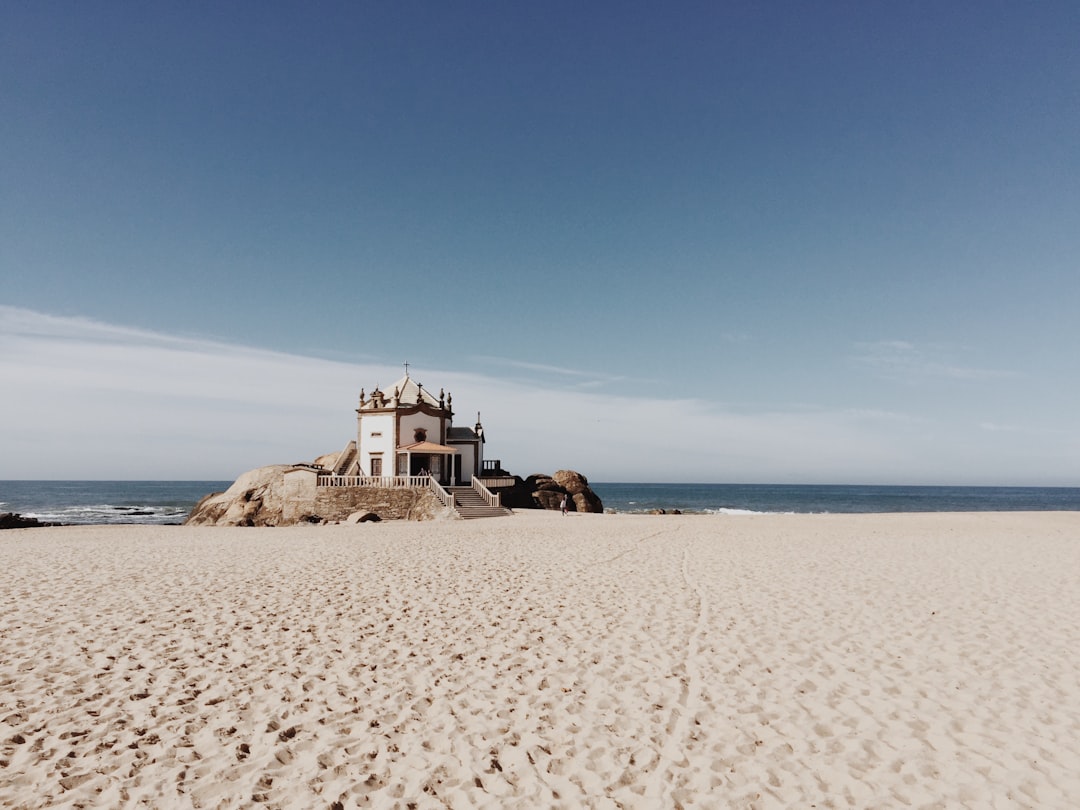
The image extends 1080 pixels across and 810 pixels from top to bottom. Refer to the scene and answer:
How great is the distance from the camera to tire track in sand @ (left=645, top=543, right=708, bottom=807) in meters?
4.96

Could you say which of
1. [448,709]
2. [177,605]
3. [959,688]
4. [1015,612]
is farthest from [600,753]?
[1015,612]

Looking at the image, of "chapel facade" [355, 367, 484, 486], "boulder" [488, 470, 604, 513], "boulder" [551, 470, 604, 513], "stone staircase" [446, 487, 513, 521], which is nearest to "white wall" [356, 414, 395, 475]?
"chapel facade" [355, 367, 484, 486]

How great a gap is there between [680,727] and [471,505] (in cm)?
2886

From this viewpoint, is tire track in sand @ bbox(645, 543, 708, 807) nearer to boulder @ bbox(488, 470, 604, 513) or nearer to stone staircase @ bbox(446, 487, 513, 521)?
stone staircase @ bbox(446, 487, 513, 521)

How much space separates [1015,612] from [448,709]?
33.9ft

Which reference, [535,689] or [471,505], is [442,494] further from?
[535,689]

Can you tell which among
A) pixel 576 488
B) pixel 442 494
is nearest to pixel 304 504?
pixel 442 494

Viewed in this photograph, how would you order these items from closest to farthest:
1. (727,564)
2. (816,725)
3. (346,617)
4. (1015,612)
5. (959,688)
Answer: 1. (816,725)
2. (959,688)
3. (346,617)
4. (1015,612)
5. (727,564)

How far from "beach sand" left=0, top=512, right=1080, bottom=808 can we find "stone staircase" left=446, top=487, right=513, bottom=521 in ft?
61.2

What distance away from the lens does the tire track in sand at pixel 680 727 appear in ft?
16.3

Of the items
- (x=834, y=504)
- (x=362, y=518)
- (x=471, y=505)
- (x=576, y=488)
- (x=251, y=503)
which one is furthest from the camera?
(x=834, y=504)

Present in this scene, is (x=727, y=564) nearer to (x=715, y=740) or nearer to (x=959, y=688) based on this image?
(x=959, y=688)

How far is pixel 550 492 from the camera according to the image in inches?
1711

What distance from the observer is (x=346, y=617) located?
9820 millimetres
